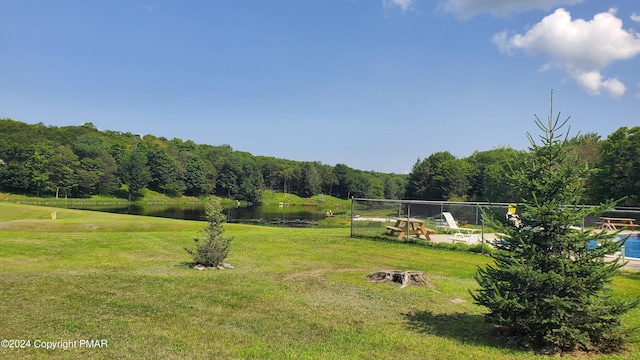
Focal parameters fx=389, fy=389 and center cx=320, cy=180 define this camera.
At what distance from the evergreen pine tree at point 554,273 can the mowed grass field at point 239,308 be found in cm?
39

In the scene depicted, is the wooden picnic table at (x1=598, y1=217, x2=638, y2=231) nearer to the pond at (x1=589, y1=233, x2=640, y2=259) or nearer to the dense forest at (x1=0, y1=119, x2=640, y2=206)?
the pond at (x1=589, y1=233, x2=640, y2=259)

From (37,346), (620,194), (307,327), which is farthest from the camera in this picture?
(620,194)

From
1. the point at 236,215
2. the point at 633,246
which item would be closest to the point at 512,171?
the point at 633,246

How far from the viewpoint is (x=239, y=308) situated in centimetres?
712

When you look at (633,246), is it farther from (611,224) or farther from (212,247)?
(212,247)

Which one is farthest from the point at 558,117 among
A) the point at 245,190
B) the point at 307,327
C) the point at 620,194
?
the point at 245,190

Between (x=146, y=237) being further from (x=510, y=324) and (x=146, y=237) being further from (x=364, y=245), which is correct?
(x=510, y=324)

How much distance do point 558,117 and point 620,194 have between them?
147 feet

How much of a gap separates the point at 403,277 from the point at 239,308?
4.33 metres

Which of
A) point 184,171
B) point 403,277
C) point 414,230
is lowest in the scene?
point 403,277

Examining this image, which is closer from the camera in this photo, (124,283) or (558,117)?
(558,117)

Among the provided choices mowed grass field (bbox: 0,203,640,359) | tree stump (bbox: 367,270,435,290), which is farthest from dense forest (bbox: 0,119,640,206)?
mowed grass field (bbox: 0,203,640,359)

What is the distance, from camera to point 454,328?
6430mm

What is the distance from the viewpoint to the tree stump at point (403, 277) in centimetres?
951
